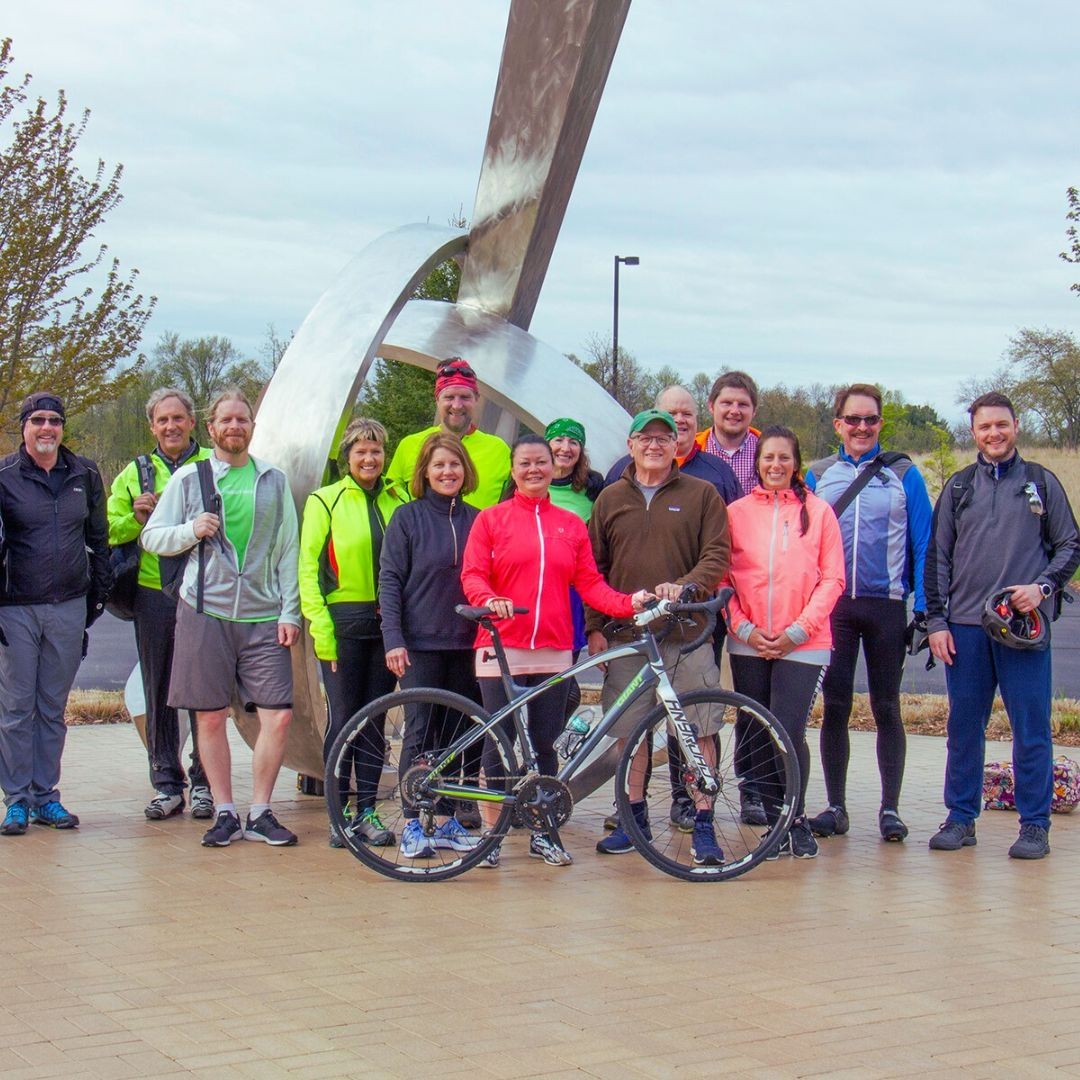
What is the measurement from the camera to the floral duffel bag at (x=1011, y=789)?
7.28 meters

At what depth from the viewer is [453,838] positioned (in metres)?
6.02

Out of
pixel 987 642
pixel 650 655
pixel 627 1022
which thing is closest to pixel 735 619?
pixel 650 655

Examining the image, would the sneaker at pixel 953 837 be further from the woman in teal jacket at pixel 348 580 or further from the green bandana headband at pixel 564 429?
the woman in teal jacket at pixel 348 580

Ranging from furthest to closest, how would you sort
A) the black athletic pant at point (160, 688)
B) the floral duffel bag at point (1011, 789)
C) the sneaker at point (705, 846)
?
the floral duffel bag at point (1011, 789) < the black athletic pant at point (160, 688) < the sneaker at point (705, 846)

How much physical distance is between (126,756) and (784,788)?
446 cm

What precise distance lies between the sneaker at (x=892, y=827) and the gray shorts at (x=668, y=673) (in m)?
0.97

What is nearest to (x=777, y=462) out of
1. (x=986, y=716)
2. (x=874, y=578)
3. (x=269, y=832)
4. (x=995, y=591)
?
(x=874, y=578)

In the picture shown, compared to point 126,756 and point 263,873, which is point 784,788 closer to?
point 263,873

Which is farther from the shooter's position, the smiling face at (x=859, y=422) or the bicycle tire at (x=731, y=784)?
the smiling face at (x=859, y=422)

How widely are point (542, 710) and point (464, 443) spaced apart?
4.75 feet

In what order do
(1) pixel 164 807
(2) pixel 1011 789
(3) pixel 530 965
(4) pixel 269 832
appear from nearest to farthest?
(3) pixel 530 965
(4) pixel 269 832
(1) pixel 164 807
(2) pixel 1011 789

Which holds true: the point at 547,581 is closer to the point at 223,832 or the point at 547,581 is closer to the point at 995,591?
the point at 223,832

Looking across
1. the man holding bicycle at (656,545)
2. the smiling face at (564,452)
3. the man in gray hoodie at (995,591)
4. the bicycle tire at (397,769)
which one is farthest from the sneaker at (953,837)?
the smiling face at (564,452)

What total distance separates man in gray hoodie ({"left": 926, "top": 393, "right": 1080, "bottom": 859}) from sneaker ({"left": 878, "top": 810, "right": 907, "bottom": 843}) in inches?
6.0
